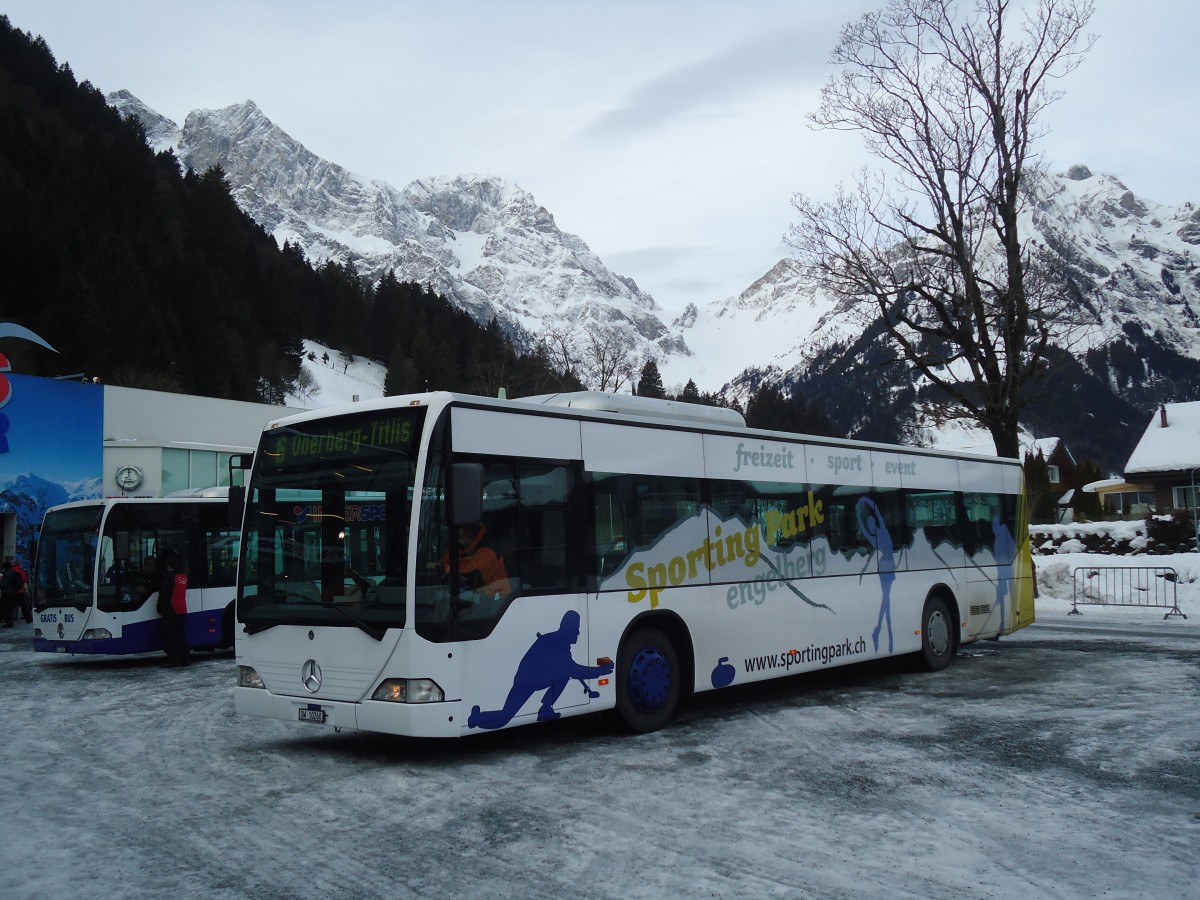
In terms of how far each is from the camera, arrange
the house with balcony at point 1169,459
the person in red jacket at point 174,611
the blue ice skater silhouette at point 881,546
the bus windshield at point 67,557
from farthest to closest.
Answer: the house with balcony at point 1169,459 → the bus windshield at point 67,557 → the person in red jacket at point 174,611 → the blue ice skater silhouette at point 881,546

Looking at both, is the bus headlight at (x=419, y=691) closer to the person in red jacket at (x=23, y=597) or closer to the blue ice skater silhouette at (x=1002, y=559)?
the blue ice skater silhouette at (x=1002, y=559)

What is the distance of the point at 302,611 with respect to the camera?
27.8ft

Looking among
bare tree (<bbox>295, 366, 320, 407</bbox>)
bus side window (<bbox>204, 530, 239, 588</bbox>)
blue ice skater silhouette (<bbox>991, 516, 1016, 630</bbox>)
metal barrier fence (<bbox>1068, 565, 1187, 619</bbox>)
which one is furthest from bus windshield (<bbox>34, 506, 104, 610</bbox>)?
bare tree (<bbox>295, 366, 320, 407</bbox>)

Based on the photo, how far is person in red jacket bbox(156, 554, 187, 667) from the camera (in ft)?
53.3

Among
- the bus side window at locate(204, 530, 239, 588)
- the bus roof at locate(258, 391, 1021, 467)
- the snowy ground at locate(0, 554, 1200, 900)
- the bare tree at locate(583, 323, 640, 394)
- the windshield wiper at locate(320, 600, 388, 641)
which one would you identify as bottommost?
the snowy ground at locate(0, 554, 1200, 900)

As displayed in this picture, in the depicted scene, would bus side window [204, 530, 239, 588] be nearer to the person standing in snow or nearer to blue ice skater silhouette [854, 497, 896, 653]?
blue ice skater silhouette [854, 497, 896, 653]

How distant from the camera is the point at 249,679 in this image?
8.92 meters

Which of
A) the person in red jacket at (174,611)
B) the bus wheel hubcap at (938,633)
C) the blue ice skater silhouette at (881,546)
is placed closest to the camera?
the blue ice skater silhouette at (881,546)

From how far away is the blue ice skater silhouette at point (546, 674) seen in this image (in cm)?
816

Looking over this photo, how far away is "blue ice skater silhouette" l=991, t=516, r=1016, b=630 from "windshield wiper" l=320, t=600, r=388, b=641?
10.4 metres

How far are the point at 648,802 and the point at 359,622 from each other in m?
2.60

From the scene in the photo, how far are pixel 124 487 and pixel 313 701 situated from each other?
2644cm

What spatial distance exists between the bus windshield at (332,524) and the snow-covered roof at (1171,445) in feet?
202

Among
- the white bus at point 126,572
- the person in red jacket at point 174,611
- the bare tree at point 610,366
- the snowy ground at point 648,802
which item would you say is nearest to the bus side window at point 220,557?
the white bus at point 126,572
